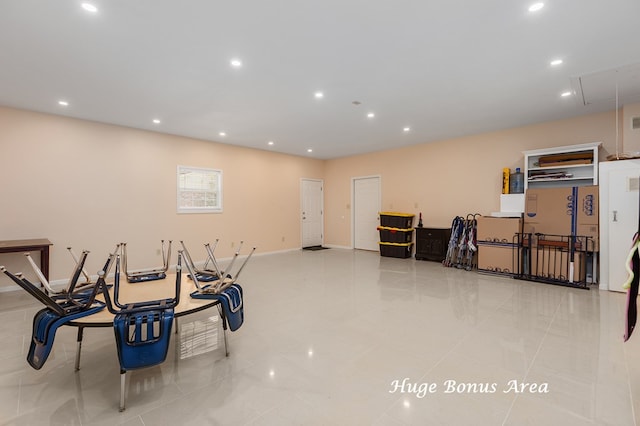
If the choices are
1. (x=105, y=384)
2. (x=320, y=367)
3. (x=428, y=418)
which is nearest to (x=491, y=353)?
(x=428, y=418)

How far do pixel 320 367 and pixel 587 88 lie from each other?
491 centimetres

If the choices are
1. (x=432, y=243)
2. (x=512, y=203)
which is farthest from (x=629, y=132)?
(x=432, y=243)

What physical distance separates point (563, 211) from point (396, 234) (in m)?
3.27

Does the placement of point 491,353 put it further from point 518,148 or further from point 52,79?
point 52,79

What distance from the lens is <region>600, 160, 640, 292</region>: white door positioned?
4203mm

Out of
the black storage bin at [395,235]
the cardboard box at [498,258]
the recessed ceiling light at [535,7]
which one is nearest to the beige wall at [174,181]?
the black storage bin at [395,235]

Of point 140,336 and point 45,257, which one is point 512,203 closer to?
point 140,336

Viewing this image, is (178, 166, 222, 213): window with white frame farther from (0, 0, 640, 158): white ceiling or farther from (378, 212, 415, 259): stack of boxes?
(378, 212, 415, 259): stack of boxes

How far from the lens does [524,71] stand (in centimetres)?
348

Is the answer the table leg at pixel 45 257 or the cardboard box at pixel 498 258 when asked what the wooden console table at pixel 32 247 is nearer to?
the table leg at pixel 45 257

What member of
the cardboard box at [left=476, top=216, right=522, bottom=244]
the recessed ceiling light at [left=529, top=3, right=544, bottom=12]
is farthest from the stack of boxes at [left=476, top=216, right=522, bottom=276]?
the recessed ceiling light at [left=529, top=3, right=544, bottom=12]

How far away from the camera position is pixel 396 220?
24.0 feet

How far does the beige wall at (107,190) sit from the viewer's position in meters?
4.73

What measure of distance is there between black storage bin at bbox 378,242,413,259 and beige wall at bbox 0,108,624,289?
0.83 m
